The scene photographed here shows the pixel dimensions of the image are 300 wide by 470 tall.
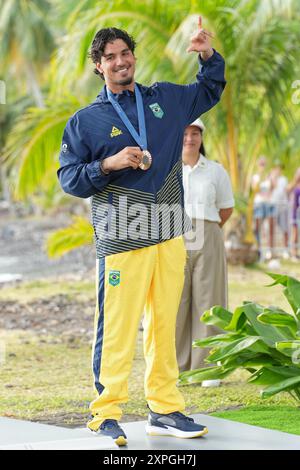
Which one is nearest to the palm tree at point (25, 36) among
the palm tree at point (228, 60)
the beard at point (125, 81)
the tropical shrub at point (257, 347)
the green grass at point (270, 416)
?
the palm tree at point (228, 60)

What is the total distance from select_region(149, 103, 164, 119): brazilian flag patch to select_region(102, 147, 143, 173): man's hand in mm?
361

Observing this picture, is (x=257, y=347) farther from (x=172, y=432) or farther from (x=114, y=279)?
(x=114, y=279)

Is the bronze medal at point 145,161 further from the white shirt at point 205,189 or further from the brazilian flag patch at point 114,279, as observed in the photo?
the white shirt at point 205,189

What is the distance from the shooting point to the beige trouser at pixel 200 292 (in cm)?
851

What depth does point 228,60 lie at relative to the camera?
1658 cm

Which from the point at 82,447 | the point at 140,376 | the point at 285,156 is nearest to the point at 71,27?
the point at 285,156

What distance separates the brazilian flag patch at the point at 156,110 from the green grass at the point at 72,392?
2.06 metres

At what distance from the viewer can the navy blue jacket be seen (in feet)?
18.3

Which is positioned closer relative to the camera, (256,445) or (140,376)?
(256,445)

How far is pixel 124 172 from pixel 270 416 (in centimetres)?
217

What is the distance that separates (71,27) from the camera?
1608cm

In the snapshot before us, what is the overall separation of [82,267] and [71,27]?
623 cm

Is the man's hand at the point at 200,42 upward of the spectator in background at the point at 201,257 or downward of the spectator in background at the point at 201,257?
upward

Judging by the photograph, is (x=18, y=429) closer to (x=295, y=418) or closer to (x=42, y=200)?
(x=295, y=418)
